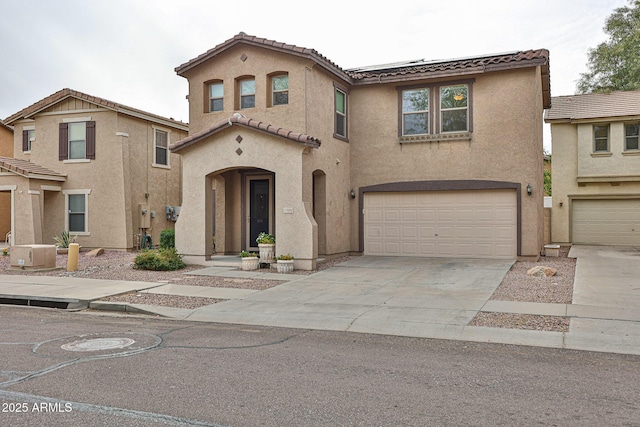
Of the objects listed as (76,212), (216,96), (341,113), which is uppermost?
(216,96)

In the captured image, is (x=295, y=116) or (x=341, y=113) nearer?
(x=295, y=116)

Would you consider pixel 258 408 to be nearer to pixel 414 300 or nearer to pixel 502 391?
pixel 502 391

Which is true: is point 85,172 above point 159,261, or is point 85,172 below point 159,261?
above

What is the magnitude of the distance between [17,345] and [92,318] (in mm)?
2268

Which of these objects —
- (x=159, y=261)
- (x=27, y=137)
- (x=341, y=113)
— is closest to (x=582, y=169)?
(x=341, y=113)

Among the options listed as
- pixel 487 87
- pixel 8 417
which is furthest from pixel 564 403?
pixel 487 87

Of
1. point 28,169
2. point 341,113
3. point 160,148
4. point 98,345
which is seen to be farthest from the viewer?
point 160,148

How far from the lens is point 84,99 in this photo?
20.3m

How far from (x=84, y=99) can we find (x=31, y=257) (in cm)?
811

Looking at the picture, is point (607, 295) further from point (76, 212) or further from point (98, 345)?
point (76, 212)

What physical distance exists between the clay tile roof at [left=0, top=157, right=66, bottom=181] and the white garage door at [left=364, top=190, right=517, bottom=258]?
39.8 ft

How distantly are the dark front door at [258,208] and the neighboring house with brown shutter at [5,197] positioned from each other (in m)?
14.9

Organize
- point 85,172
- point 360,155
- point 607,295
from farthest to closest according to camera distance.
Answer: point 85,172 < point 360,155 < point 607,295

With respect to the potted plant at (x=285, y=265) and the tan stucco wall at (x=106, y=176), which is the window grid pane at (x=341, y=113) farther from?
the tan stucco wall at (x=106, y=176)
